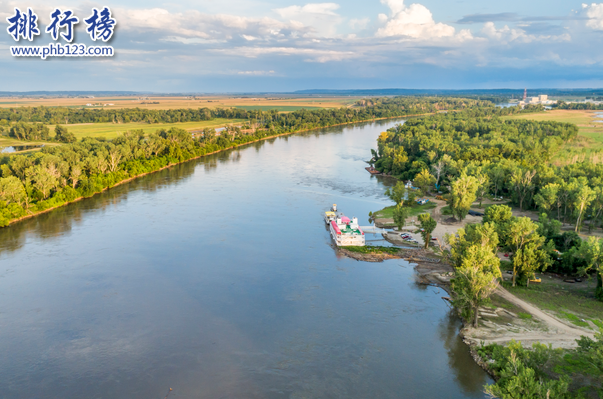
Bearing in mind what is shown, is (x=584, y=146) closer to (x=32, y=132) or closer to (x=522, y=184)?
(x=522, y=184)

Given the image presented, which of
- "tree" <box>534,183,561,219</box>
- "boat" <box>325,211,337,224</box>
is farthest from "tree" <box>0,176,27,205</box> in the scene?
"tree" <box>534,183,561,219</box>

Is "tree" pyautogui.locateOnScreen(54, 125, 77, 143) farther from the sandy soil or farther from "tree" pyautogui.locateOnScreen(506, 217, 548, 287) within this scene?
the sandy soil

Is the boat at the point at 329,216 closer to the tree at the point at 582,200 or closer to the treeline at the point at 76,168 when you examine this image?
the tree at the point at 582,200

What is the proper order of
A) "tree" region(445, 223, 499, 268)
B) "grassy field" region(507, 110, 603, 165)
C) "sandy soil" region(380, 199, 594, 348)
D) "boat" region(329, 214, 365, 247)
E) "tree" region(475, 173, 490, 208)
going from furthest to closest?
"grassy field" region(507, 110, 603, 165) → "tree" region(475, 173, 490, 208) → "boat" region(329, 214, 365, 247) → "tree" region(445, 223, 499, 268) → "sandy soil" region(380, 199, 594, 348)

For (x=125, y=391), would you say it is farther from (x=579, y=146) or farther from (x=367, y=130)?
(x=367, y=130)

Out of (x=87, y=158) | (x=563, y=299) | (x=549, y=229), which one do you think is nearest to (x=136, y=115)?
Result: (x=87, y=158)

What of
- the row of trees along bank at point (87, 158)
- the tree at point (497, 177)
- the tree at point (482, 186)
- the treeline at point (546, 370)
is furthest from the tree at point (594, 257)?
the row of trees along bank at point (87, 158)

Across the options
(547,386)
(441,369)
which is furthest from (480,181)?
(547,386)
